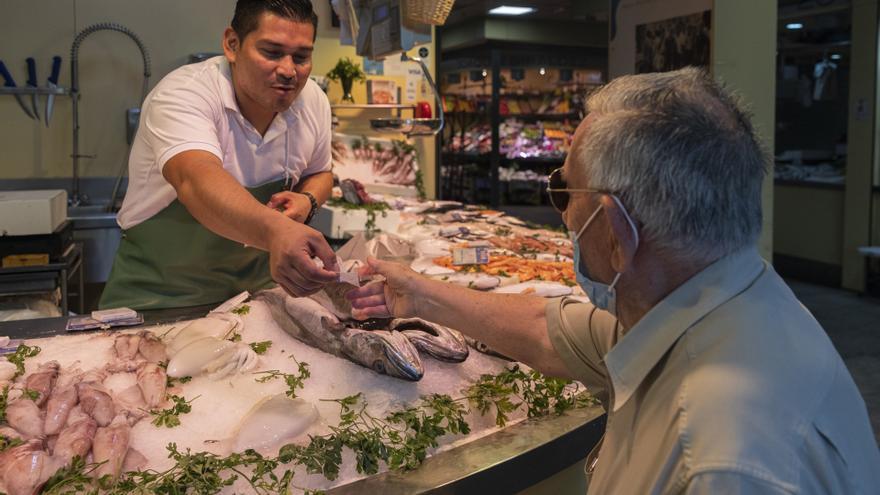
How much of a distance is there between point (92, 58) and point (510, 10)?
20.7 feet

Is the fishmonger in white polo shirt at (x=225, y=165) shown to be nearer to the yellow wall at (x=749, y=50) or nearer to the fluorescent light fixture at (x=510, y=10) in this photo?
the yellow wall at (x=749, y=50)

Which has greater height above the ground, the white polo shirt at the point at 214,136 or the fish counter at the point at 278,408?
the white polo shirt at the point at 214,136

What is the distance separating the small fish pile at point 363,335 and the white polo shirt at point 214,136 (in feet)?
1.89

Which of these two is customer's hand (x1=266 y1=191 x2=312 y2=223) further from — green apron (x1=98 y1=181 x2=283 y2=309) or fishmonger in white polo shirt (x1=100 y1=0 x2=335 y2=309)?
green apron (x1=98 y1=181 x2=283 y2=309)

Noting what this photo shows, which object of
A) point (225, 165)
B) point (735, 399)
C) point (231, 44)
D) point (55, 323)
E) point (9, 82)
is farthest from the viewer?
point (9, 82)

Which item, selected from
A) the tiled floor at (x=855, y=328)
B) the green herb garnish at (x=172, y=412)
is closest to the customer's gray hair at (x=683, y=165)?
the green herb garnish at (x=172, y=412)

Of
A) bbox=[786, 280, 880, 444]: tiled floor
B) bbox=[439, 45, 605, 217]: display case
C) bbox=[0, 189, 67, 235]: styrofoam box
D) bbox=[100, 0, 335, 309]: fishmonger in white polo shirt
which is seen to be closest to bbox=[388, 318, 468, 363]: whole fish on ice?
bbox=[100, 0, 335, 309]: fishmonger in white polo shirt

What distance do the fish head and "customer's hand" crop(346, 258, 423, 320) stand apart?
12 centimetres

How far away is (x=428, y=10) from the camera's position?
12.3ft

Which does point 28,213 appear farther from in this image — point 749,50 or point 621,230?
point 749,50

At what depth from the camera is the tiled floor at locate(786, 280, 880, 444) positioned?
231 inches

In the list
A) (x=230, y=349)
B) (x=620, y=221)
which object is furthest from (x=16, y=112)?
(x=620, y=221)

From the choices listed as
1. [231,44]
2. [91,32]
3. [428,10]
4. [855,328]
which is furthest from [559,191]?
[855,328]

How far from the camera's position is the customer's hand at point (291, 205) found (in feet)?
8.48
